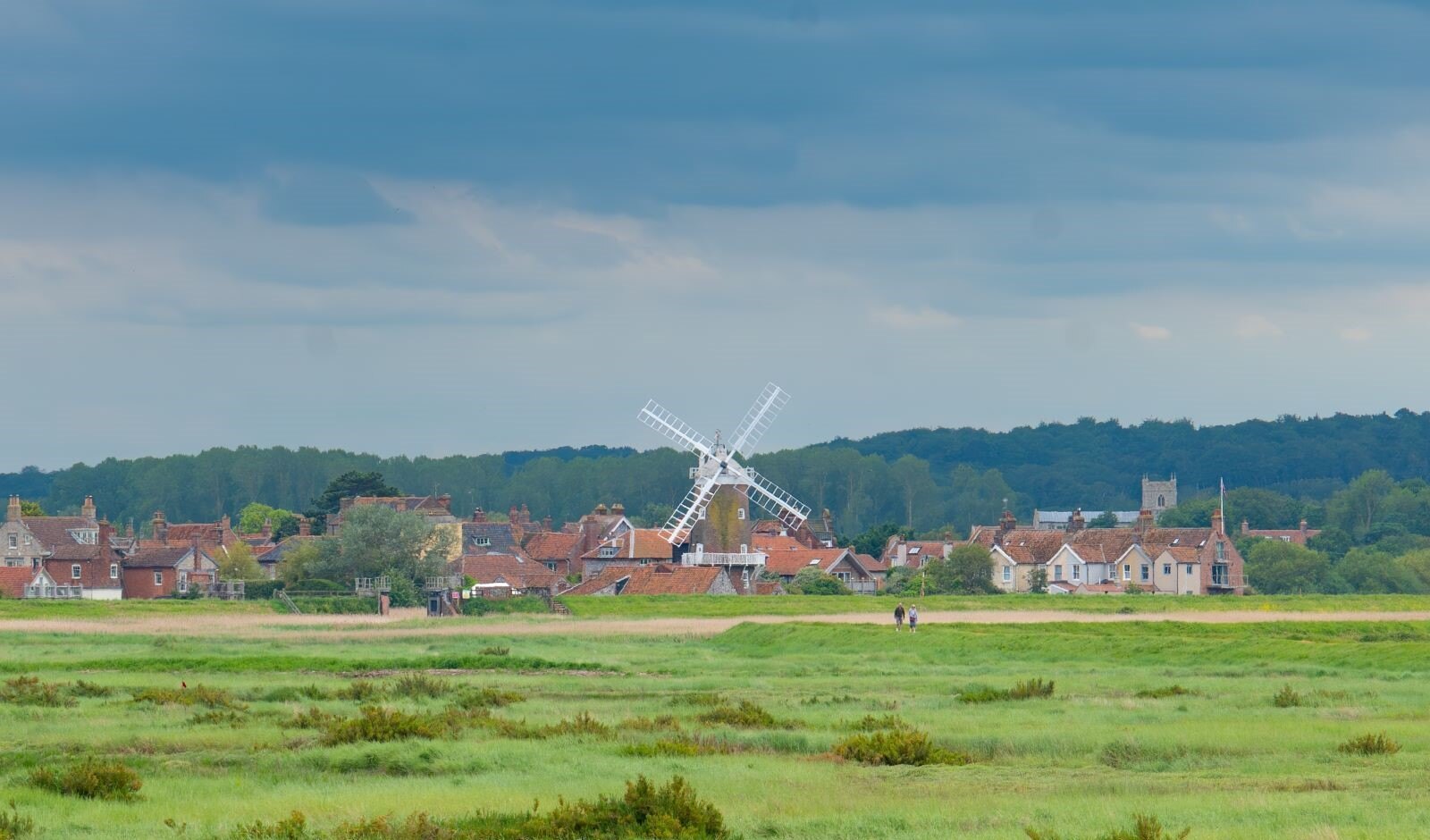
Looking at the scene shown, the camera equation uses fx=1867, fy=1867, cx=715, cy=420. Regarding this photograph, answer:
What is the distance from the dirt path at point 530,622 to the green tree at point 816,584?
27.6m

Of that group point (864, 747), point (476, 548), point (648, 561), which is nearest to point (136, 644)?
point (864, 747)

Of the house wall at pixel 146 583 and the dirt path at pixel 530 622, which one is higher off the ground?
the house wall at pixel 146 583

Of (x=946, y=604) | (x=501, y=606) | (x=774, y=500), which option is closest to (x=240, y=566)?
(x=501, y=606)

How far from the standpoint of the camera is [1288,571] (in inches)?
5871

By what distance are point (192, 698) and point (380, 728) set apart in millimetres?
10505

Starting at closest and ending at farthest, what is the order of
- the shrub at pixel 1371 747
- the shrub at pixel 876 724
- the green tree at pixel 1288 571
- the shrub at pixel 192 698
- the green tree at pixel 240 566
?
the shrub at pixel 1371 747
the shrub at pixel 876 724
the shrub at pixel 192 698
the green tree at pixel 240 566
the green tree at pixel 1288 571

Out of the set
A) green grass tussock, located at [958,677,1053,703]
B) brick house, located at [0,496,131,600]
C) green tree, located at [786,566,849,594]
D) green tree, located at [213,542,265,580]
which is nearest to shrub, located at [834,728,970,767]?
green grass tussock, located at [958,677,1053,703]

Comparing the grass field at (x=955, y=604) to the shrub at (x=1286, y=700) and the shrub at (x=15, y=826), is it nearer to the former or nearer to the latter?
the shrub at (x=1286, y=700)

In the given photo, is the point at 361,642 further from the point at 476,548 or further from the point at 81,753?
the point at 476,548

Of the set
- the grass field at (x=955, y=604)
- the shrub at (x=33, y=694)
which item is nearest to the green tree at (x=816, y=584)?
the grass field at (x=955, y=604)

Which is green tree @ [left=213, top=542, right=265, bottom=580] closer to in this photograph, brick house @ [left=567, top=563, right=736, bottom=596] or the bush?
brick house @ [left=567, top=563, right=736, bottom=596]

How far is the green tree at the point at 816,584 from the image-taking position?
126 m

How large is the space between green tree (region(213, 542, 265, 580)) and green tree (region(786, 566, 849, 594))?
35630 mm

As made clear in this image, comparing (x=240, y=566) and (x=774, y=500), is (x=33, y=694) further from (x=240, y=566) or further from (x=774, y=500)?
(x=774, y=500)
